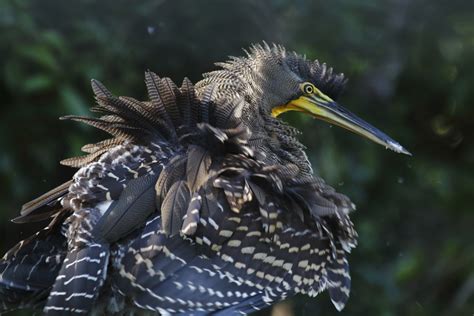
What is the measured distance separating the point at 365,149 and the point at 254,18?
1.23m

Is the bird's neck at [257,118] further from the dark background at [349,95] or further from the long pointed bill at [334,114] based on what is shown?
the dark background at [349,95]

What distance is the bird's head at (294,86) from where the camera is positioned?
541 centimetres

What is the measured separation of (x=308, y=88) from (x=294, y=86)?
87mm

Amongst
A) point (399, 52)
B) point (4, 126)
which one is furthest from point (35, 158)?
point (399, 52)

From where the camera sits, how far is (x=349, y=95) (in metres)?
7.89

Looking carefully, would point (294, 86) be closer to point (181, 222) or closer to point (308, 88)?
point (308, 88)

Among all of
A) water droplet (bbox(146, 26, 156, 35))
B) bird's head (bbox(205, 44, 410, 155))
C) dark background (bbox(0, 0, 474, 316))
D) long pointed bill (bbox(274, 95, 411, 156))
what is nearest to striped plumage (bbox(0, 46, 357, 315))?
bird's head (bbox(205, 44, 410, 155))

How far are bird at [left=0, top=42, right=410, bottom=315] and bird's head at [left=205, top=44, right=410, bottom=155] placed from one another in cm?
21

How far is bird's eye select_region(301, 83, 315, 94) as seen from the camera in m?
5.50

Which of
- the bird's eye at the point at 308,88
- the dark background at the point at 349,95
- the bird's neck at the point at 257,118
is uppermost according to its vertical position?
the bird's eye at the point at 308,88

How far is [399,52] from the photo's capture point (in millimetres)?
8039

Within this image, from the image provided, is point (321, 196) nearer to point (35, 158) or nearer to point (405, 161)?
point (35, 158)

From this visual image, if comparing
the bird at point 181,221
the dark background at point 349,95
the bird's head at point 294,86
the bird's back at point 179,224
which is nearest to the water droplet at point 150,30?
the dark background at point 349,95

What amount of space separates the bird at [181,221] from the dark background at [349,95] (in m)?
1.67
